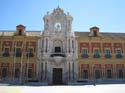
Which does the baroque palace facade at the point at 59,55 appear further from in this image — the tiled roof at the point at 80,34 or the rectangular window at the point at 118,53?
the tiled roof at the point at 80,34

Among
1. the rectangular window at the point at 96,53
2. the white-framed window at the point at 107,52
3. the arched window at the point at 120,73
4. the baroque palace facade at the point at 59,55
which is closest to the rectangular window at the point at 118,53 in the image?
the baroque palace facade at the point at 59,55

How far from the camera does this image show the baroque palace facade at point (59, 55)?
36.3 meters

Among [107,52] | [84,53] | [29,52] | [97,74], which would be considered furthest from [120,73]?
[29,52]

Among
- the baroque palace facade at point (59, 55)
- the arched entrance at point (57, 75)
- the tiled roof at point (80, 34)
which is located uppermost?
the tiled roof at point (80, 34)

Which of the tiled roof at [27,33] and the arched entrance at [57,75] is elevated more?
the tiled roof at [27,33]

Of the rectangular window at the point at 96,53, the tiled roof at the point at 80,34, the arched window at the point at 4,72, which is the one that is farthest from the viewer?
the tiled roof at the point at 80,34

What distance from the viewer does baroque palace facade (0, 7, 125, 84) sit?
119 feet

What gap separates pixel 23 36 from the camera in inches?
1481

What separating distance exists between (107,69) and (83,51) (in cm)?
540

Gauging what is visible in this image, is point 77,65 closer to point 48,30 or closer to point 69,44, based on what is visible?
point 69,44

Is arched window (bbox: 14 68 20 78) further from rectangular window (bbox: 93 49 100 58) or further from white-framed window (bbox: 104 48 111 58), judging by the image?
white-framed window (bbox: 104 48 111 58)

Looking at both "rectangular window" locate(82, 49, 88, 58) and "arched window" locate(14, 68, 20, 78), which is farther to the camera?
"rectangular window" locate(82, 49, 88, 58)

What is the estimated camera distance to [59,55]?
3691 centimetres

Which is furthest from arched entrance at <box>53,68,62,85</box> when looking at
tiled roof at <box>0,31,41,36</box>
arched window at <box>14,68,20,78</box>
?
tiled roof at <box>0,31,41,36</box>
